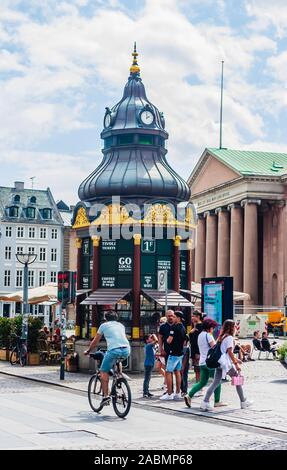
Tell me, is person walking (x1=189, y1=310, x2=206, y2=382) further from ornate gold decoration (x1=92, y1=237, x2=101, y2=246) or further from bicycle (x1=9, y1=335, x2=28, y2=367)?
bicycle (x1=9, y1=335, x2=28, y2=367)

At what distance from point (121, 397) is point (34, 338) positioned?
16251 millimetres

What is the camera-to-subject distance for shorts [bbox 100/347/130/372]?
49.4ft

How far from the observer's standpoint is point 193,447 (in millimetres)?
11328

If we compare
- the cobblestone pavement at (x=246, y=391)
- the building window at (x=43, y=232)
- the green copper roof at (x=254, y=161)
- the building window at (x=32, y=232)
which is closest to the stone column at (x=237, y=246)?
the green copper roof at (x=254, y=161)

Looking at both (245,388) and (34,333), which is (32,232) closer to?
(34,333)

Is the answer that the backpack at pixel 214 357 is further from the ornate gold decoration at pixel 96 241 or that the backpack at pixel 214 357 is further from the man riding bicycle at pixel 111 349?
the ornate gold decoration at pixel 96 241

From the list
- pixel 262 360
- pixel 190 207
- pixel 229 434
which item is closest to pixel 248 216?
pixel 262 360

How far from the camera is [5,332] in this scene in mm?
32656

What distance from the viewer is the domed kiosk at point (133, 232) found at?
25.7 metres

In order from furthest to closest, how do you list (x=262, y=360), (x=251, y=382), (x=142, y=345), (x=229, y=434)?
(x=262, y=360) → (x=142, y=345) → (x=251, y=382) → (x=229, y=434)

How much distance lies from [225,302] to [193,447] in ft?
40.6

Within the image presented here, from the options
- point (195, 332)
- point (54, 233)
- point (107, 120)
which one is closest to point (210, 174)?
point (54, 233)

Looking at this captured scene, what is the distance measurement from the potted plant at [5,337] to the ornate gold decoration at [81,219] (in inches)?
264
